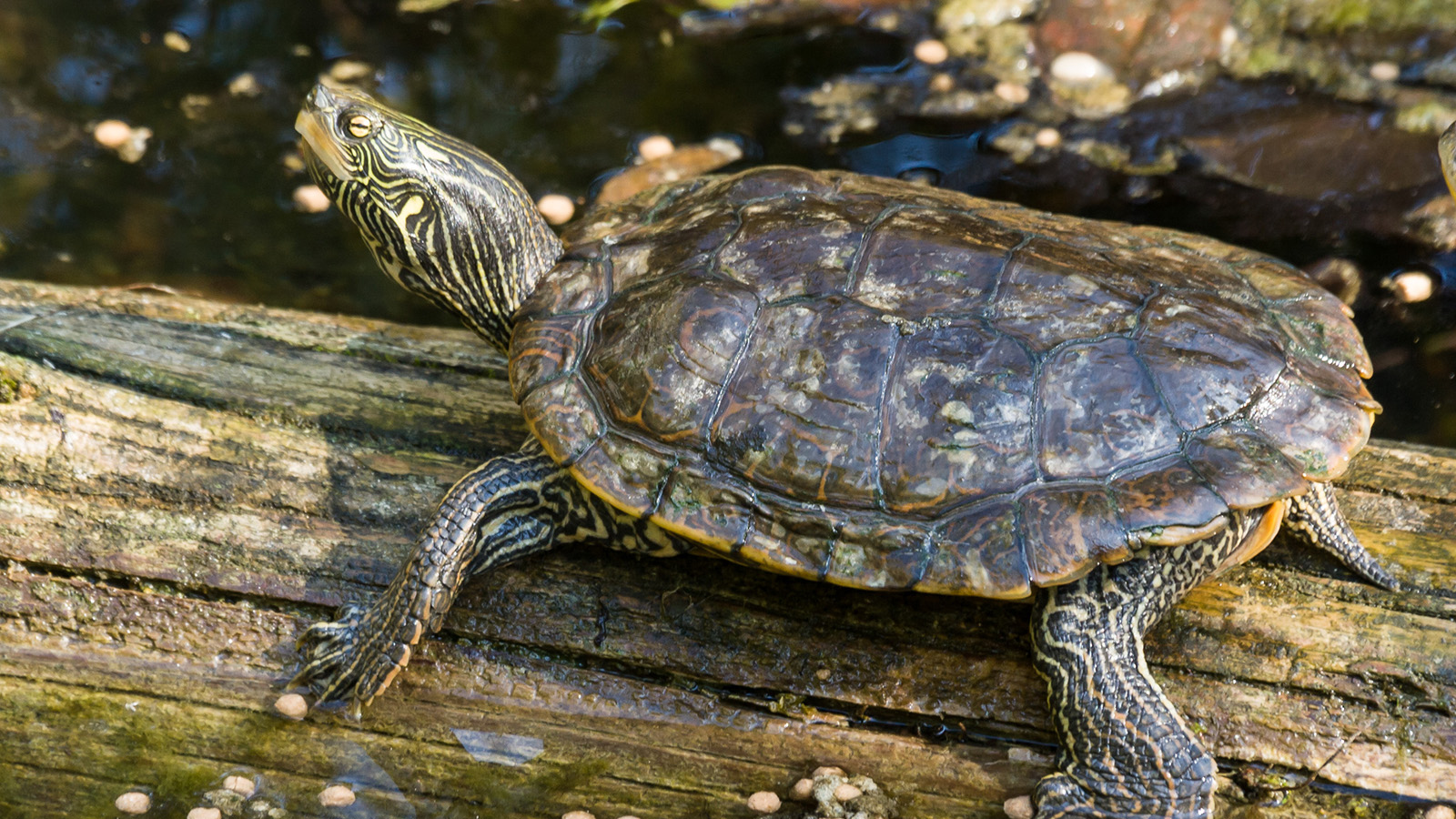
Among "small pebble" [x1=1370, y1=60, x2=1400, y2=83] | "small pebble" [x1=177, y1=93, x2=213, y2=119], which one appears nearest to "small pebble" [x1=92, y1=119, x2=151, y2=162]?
"small pebble" [x1=177, y1=93, x2=213, y2=119]

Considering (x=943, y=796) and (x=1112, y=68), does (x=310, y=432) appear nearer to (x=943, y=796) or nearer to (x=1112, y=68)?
(x=943, y=796)

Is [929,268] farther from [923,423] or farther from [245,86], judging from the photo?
[245,86]

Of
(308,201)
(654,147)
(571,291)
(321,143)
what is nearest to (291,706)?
(571,291)

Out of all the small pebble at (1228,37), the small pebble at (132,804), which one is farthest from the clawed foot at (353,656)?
the small pebble at (1228,37)

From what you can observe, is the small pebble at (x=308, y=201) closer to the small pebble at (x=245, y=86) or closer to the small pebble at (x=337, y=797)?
the small pebble at (x=245, y=86)

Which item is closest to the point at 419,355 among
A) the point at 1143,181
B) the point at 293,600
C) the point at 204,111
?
the point at 293,600

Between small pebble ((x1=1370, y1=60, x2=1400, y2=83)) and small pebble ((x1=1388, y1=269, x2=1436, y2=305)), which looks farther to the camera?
small pebble ((x1=1370, y1=60, x2=1400, y2=83))

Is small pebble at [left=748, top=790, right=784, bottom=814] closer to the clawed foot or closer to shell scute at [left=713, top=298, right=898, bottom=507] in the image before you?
shell scute at [left=713, top=298, right=898, bottom=507]
